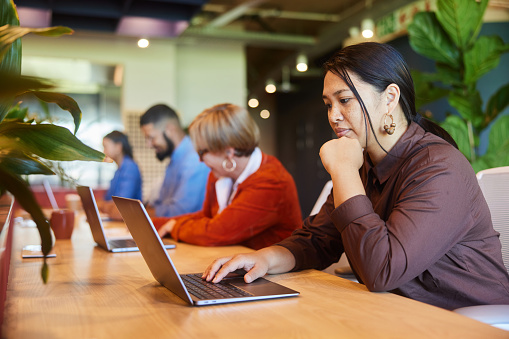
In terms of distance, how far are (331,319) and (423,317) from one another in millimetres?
164

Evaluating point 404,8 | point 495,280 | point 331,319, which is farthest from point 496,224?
point 404,8

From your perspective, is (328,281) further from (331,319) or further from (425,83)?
(425,83)

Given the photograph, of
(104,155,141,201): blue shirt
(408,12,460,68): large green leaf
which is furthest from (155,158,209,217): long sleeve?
(408,12,460,68): large green leaf

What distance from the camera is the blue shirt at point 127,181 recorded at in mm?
4230

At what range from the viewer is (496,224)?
1504 millimetres

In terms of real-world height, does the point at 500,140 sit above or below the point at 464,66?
below

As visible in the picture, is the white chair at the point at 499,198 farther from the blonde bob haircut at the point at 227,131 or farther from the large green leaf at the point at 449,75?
the large green leaf at the point at 449,75

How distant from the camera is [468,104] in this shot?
10.9 ft

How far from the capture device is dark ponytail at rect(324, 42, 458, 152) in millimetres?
1349

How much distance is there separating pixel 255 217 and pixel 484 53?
2044mm

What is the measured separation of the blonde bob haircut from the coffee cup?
0.66 m

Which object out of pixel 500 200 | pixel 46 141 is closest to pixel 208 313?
pixel 46 141

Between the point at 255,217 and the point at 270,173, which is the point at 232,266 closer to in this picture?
the point at 255,217

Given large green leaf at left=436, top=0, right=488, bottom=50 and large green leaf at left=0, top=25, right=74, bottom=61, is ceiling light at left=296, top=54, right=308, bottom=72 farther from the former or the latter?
large green leaf at left=0, top=25, right=74, bottom=61
